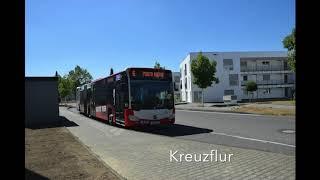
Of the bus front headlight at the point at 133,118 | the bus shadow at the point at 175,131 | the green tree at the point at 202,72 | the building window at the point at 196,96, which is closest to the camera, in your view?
the bus shadow at the point at 175,131

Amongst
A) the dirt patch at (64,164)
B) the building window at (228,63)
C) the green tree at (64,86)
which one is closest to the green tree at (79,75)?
the green tree at (64,86)

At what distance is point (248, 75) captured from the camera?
8400 cm

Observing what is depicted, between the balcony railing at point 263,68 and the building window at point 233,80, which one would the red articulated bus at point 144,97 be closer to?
the building window at point 233,80

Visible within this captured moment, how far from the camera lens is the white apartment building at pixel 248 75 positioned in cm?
8275

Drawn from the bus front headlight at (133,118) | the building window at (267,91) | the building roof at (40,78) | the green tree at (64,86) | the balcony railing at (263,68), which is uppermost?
the balcony railing at (263,68)

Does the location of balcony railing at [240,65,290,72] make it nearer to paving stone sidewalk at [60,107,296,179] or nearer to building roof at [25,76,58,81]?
building roof at [25,76,58,81]

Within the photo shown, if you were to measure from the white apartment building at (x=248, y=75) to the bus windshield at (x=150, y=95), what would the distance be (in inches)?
2476

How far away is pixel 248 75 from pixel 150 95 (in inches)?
2659

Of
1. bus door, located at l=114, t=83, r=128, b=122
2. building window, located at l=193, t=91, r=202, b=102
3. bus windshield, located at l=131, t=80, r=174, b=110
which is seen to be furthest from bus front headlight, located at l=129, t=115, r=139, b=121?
building window, located at l=193, t=91, r=202, b=102

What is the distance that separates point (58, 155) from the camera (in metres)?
11.2

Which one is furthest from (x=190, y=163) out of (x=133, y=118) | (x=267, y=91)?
(x=267, y=91)

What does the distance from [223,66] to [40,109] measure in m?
60.9

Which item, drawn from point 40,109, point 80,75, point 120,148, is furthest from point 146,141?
point 80,75
